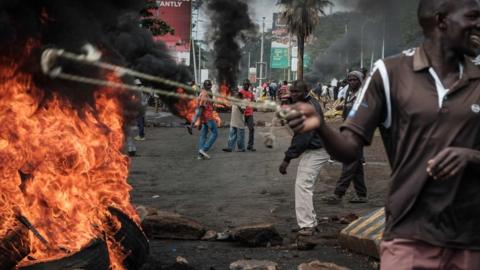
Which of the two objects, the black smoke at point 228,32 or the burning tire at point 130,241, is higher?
the black smoke at point 228,32

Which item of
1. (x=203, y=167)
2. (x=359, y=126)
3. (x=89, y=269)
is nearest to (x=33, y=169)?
(x=89, y=269)

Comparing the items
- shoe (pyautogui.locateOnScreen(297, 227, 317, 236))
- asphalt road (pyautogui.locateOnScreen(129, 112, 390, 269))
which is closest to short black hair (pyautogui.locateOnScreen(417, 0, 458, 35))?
asphalt road (pyautogui.locateOnScreen(129, 112, 390, 269))

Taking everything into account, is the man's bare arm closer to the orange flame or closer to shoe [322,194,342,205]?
the orange flame

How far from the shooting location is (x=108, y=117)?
25.0ft

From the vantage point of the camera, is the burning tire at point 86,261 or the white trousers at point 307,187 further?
the white trousers at point 307,187

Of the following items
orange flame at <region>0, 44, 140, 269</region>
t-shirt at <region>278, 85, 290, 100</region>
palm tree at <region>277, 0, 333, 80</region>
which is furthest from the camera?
palm tree at <region>277, 0, 333, 80</region>

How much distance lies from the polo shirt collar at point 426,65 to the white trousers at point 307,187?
4897 millimetres

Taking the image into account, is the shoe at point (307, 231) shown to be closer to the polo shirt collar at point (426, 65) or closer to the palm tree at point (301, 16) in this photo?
the polo shirt collar at point (426, 65)

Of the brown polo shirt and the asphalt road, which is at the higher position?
the brown polo shirt

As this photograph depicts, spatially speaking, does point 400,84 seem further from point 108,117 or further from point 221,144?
point 221,144

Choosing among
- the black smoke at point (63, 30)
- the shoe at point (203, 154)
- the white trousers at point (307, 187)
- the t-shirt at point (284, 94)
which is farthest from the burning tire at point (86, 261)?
the shoe at point (203, 154)

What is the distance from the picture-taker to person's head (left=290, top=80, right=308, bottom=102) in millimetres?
7754

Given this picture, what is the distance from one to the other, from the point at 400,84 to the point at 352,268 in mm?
3939

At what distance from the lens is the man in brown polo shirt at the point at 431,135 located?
9.14 feet
